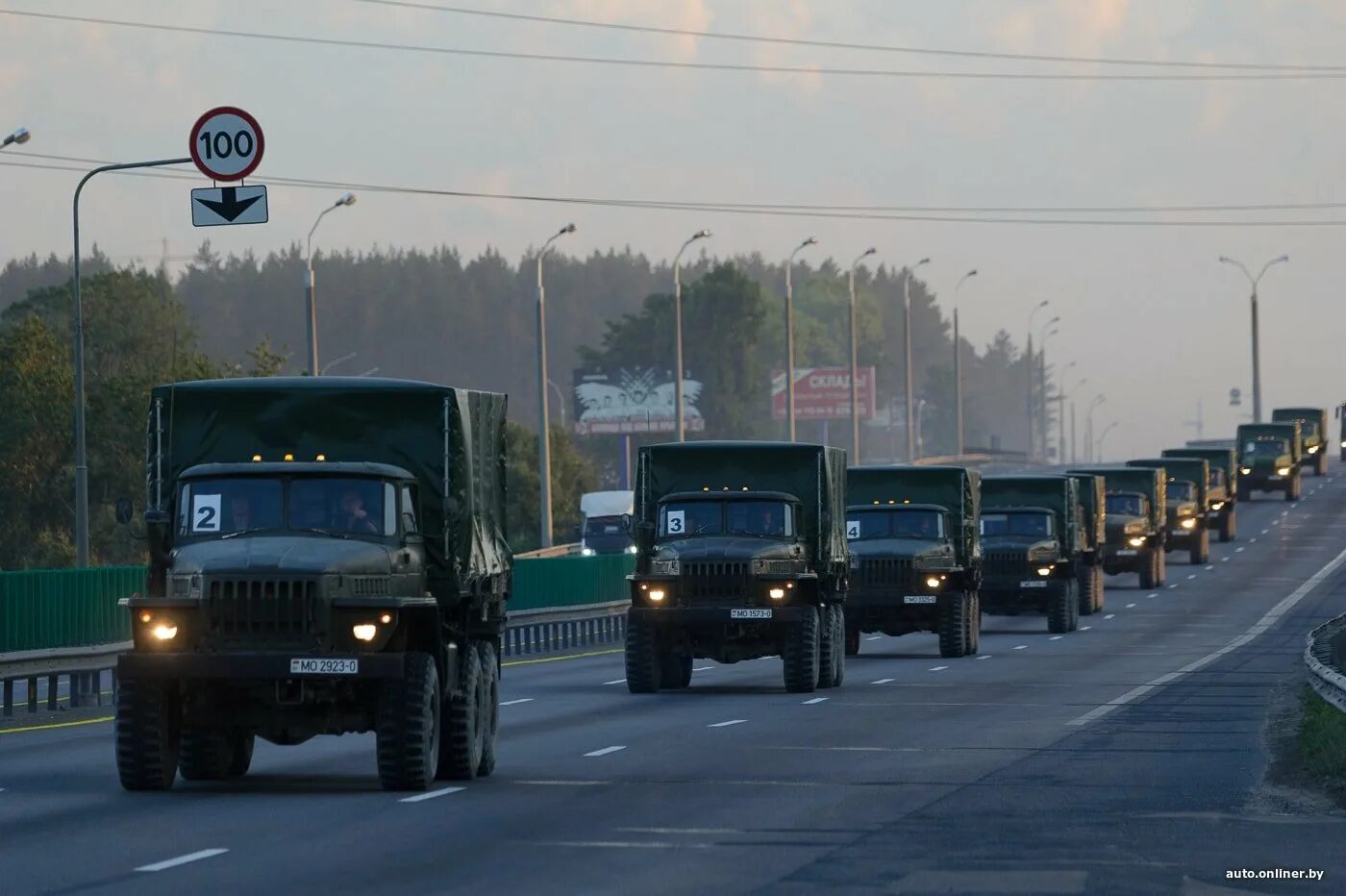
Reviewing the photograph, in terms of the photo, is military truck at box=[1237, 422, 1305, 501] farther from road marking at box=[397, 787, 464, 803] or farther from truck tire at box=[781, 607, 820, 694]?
road marking at box=[397, 787, 464, 803]

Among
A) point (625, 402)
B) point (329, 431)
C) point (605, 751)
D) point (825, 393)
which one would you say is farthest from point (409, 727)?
point (825, 393)

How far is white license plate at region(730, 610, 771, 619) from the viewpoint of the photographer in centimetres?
3131

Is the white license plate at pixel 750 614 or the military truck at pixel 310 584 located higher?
the military truck at pixel 310 584

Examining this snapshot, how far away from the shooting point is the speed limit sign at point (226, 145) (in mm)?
26203

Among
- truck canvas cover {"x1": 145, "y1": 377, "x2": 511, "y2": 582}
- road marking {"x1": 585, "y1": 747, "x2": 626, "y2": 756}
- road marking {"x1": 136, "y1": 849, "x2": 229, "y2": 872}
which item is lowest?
road marking {"x1": 585, "y1": 747, "x2": 626, "y2": 756}

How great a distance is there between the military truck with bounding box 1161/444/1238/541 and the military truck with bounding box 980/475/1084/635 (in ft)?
102

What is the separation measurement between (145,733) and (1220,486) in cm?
7232

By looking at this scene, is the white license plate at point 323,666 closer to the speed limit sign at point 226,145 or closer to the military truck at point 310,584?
the military truck at point 310,584

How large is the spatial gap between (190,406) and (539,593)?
30.5 metres

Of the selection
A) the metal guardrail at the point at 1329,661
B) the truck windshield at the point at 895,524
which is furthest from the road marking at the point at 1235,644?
the truck windshield at the point at 895,524

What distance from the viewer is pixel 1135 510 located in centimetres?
6856

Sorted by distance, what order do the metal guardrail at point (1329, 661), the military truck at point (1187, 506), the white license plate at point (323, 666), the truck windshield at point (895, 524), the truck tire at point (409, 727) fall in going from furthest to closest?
the military truck at point (1187, 506)
the truck windshield at point (895, 524)
the metal guardrail at point (1329, 661)
the truck tire at point (409, 727)
the white license plate at point (323, 666)

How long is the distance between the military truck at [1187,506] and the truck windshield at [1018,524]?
87.5ft

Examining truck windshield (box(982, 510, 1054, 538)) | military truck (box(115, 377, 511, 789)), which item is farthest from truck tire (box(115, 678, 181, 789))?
truck windshield (box(982, 510, 1054, 538))
